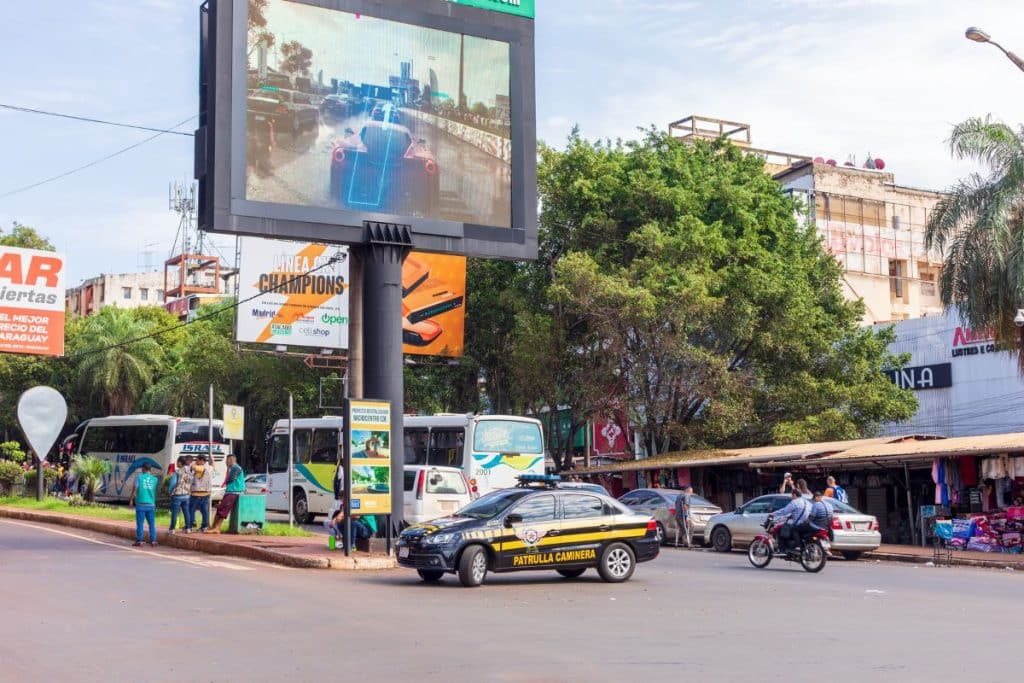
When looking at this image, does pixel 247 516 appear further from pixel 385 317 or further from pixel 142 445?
pixel 142 445

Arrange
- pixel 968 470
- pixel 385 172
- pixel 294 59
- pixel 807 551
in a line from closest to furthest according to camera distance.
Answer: pixel 807 551, pixel 294 59, pixel 385 172, pixel 968 470

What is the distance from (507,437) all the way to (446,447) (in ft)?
5.76

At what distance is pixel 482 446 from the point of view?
32.9 m

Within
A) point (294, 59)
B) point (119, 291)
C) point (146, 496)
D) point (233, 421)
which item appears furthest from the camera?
point (119, 291)

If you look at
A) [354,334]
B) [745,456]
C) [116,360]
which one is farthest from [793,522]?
[116,360]

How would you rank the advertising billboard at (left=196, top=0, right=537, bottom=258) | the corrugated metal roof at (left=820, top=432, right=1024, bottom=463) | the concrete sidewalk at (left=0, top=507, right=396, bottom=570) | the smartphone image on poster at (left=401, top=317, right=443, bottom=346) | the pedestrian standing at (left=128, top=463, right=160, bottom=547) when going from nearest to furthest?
the concrete sidewalk at (left=0, top=507, right=396, bottom=570), the advertising billboard at (left=196, top=0, right=537, bottom=258), the pedestrian standing at (left=128, top=463, right=160, bottom=547), the corrugated metal roof at (left=820, top=432, right=1024, bottom=463), the smartphone image on poster at (left=401, top=317, right=443, bottom=346)

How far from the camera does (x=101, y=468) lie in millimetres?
36000

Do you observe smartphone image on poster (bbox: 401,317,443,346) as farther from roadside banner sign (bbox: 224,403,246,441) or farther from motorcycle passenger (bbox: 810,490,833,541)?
motorcycle passenger (bbox: 810,490,833,541)

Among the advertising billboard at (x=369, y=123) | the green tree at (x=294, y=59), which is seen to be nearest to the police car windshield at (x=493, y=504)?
the advertising billboard at (x=369, y=123)

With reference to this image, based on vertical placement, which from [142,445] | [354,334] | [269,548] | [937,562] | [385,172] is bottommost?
[937,562]

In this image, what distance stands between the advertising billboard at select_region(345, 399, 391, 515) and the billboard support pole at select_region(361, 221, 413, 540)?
130 cm

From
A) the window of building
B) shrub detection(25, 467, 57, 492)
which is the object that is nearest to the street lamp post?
shrub detection(25, 467, 57, 492)

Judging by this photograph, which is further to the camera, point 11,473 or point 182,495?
point 11,473

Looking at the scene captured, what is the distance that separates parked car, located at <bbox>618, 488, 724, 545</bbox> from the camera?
3066cm
